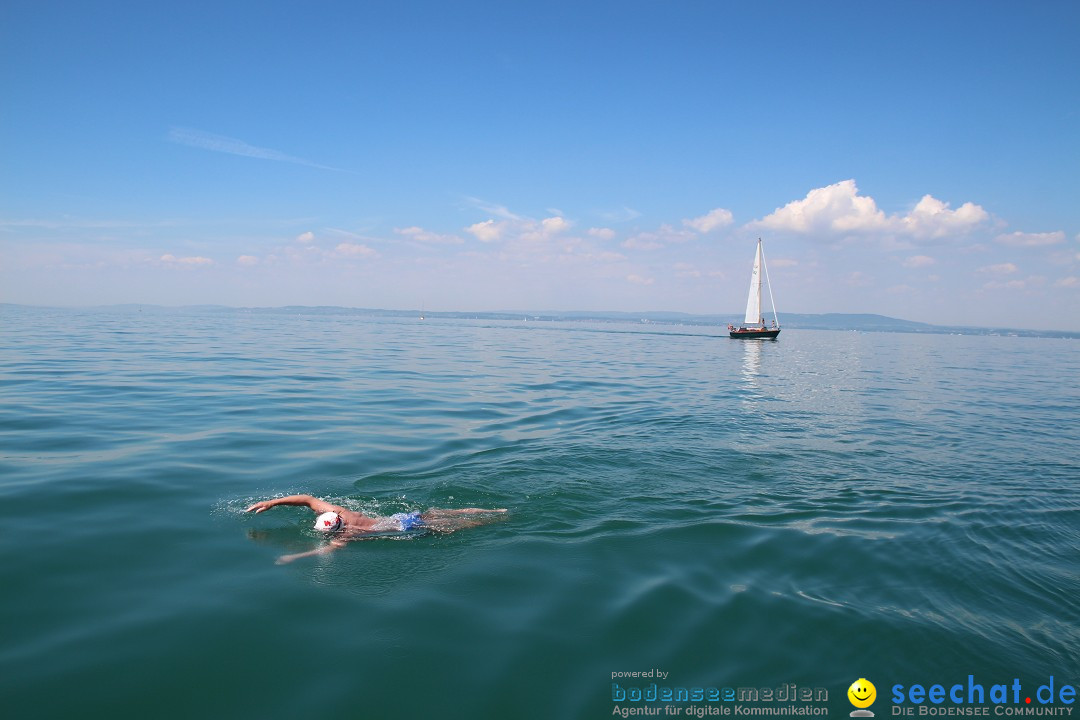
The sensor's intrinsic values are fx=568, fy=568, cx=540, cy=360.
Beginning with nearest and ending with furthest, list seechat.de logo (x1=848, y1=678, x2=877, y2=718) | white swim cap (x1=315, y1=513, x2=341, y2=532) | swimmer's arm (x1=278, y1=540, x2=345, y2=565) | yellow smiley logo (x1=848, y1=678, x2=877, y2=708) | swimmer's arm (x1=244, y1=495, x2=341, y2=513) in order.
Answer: seechat.de logo (x1=848, y1=678, x2=877, y2=718)
yellow smiley logo (x1=848, y1=678, x2=877, y2=708)
swimmer's arm (x1=278, y1=540, x2=345, y2=565)
white swim cap (x1=315, y1=513, x2=341, y2=532)
swimmer's arm (x1=244, y1=495, x2=341, y2=513)

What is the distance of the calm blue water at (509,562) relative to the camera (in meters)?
5.20

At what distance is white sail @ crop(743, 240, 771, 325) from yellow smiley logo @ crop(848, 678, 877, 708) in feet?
258

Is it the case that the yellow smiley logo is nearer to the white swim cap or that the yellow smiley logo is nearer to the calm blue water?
the calm blue water

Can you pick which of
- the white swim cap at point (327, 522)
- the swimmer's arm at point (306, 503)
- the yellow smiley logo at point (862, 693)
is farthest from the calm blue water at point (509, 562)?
the swimmer's arm at point (306, 503)

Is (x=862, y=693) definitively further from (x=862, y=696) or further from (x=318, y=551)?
A: (x=318, y=551)

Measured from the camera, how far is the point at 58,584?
6.45m

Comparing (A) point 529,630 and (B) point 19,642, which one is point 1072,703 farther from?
(B) point 19,642

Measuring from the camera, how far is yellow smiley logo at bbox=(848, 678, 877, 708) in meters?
5.07

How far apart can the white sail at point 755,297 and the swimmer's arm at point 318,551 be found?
78364mm

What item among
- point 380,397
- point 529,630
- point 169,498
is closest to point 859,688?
point 529,630

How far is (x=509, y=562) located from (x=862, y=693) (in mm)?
4152

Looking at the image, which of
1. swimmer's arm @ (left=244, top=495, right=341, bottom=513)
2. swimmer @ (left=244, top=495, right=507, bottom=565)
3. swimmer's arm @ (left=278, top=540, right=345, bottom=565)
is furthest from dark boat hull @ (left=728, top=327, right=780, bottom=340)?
swimmer's arm @ (left=278, top=540, right=345, bottom=565)

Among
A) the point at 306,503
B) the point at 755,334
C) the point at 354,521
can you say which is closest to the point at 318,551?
the point at 354,521

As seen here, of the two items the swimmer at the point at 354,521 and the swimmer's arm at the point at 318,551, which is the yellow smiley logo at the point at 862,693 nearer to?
the swimmer at the point at 354,521
